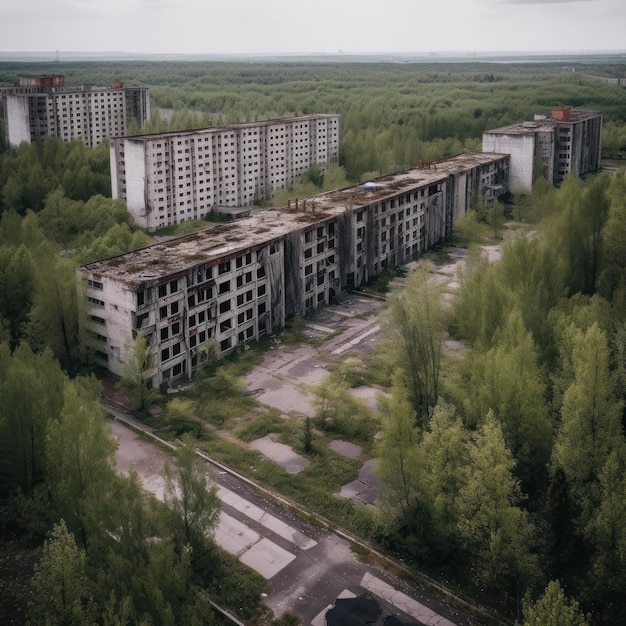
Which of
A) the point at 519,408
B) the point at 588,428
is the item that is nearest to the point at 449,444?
the point at 519,408

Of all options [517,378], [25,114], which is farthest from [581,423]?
[25,114]

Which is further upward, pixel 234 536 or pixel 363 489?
pixel 363 489

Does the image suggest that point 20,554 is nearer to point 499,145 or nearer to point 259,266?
point 259,266

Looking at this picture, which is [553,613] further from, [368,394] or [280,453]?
[368,394]

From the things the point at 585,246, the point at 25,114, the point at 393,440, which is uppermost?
the point at 25,114

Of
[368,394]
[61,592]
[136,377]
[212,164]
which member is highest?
[212,164]

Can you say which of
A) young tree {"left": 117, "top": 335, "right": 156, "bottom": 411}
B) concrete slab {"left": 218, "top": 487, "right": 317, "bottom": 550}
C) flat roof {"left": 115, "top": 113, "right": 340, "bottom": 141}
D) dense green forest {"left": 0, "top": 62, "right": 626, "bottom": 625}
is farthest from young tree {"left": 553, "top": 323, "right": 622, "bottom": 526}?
flat roof {"left": 115, "top": 113, "right": 340, "bottom": 141}
